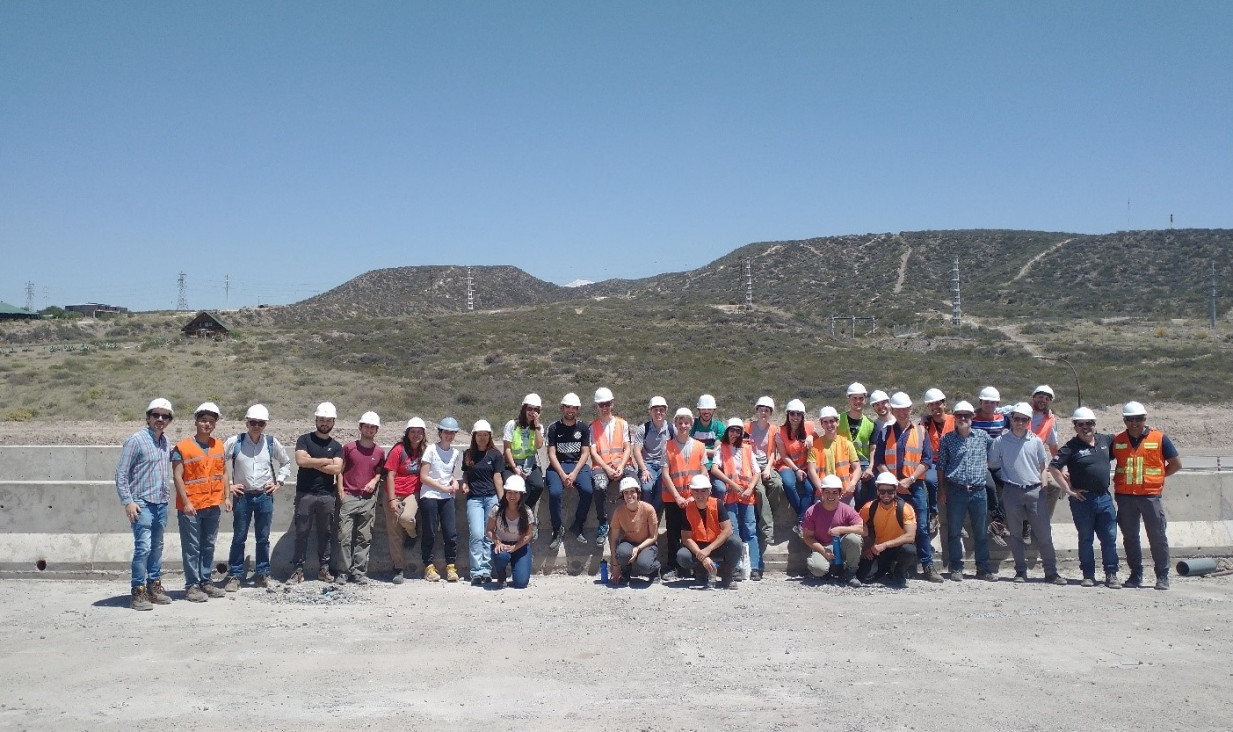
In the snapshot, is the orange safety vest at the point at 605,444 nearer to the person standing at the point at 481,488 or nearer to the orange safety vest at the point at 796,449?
the person standing at the point at 481,488

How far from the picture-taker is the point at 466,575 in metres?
8.91

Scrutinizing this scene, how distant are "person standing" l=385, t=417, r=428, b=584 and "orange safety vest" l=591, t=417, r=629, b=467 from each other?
1625 mm

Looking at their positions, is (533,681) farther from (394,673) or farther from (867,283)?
(867,283)

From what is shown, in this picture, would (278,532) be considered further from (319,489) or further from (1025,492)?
(1025,492)

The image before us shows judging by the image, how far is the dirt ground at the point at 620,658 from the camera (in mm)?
5316

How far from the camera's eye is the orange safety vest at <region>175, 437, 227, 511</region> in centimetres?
780

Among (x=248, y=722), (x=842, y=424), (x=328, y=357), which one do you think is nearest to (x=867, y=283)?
(x=328, y=357)

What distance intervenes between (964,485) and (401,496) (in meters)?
5.22

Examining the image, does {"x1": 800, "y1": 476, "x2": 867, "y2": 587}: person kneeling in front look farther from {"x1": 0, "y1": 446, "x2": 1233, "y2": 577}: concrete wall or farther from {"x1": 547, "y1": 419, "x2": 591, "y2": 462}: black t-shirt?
{"x1": 547, "y1": 419, "x2": 591, "y2": 462}: black t-shirt

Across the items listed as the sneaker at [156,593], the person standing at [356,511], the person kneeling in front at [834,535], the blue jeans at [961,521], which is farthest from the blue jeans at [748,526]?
the sneaker at [156,593]

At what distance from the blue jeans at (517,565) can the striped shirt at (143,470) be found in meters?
2.80

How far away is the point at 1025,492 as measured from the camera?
28.8 feet

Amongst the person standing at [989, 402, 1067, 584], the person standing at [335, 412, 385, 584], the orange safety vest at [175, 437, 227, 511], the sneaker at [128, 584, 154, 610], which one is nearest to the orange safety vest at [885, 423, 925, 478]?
the person standing at [989, 402, 1067, 584]

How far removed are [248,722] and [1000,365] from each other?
36198mm
